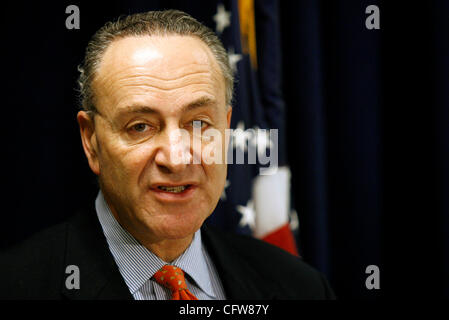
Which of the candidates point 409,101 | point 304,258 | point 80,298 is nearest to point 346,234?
point 304,258

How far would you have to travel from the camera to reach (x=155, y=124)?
1090 mm

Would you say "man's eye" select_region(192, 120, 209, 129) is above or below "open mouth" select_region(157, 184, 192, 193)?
above

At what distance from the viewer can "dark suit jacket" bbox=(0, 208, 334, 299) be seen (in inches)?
44.8

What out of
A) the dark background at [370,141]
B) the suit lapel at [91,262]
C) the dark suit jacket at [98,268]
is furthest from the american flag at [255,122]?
the suit lapel at [91,262]

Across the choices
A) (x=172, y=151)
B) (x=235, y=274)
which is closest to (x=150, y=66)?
(x=172, y=151)

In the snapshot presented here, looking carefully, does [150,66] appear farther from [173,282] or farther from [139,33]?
[173,282]

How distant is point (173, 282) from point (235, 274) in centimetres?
24

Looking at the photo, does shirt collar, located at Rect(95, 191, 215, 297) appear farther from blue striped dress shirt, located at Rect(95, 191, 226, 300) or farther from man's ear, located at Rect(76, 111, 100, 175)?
man's ear, located at Rect(76, 111, 100, 175)

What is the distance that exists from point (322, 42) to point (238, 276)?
48.3 inches

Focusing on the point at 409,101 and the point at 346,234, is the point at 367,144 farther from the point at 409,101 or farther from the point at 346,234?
the point at 346,234

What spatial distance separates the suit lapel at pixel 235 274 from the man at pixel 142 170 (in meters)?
0.08

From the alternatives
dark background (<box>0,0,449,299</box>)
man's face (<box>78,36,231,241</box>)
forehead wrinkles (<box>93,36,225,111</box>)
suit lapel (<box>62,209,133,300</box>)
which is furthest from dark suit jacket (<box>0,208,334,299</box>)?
dark background (<box>0,0,449,299</box>)

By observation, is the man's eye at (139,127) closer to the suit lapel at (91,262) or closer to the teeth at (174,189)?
the teeth at (174,189)

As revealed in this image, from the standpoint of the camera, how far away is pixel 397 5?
82.0 inches
